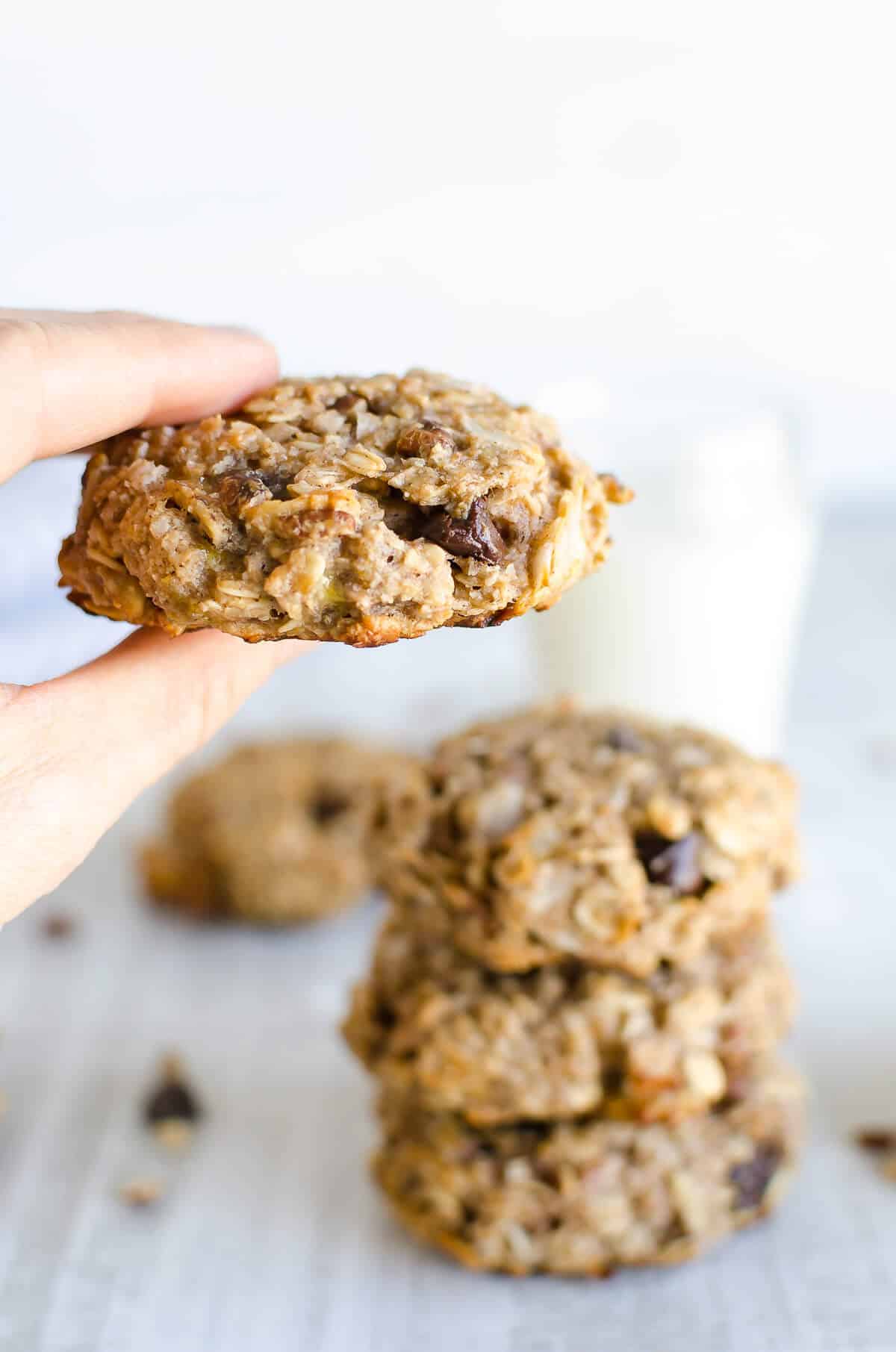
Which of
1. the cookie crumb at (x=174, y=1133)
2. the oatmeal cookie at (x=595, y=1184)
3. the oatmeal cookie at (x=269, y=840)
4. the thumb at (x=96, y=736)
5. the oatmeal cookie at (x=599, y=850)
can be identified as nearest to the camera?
the thumb at (x=96, y=736)

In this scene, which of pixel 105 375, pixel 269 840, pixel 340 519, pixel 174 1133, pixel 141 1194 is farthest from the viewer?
pixel 269 840

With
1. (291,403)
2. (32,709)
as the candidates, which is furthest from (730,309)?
(32,709)

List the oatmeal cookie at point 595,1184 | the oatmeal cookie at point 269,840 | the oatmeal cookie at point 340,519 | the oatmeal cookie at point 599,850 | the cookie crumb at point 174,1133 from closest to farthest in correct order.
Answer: the oatmeal cookie at point 340,519
the oatmeal cookie at point 599,850
the oatmeal cookie at point 595,1184
the cookie crumb at point 174,1133
the oatmeal cookie at point 269,840

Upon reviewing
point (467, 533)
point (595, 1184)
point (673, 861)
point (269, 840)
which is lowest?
point (269, 840)

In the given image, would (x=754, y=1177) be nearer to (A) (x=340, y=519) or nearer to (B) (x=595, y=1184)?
(B) (x=595, y=1184)

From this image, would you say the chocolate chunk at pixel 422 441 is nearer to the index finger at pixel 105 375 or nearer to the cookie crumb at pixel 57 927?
the index finger at pixel 105 375

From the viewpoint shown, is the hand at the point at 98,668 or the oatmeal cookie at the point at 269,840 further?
the oatmeal cookie at the point at 269,840

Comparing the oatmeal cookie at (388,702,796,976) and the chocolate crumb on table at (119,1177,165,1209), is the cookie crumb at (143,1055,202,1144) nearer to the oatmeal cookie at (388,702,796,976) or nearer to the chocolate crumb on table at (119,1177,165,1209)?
the chocolate crumb on table at (119,1177,165,1209)

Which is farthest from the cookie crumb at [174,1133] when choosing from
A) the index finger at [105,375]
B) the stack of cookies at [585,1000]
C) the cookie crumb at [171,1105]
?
the index finger at [105,375]

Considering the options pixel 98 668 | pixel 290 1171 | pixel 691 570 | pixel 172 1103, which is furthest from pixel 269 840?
pixel 98 668
